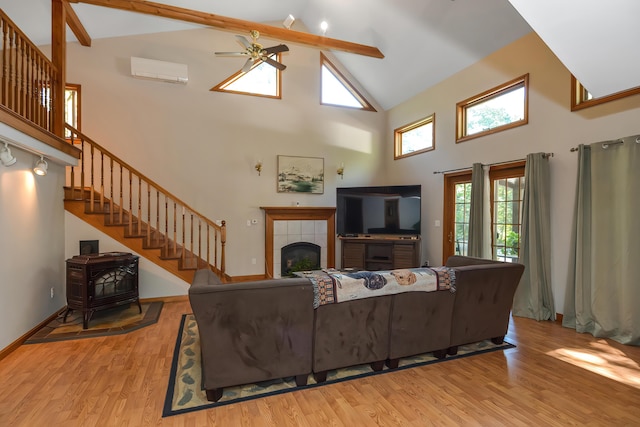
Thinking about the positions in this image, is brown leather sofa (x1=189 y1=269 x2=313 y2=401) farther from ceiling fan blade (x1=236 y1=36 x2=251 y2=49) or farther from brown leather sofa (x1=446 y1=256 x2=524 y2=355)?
ceiling fan blade (x1=236 y1=36 x2=251 y2=49)

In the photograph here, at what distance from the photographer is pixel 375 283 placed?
8.39 ft

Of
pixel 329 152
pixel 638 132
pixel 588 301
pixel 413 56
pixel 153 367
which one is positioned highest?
pixel 413 56

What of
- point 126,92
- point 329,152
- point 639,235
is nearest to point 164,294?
point 126,92

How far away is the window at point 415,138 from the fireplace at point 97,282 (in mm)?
5434

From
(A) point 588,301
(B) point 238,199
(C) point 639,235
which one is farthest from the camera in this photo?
(B) point 238,199

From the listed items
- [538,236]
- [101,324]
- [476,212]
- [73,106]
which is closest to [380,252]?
[476,212]

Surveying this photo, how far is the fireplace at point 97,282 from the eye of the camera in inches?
144

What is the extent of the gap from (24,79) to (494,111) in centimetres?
607

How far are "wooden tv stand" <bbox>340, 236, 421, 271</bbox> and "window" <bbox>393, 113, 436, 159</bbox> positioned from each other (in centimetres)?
189

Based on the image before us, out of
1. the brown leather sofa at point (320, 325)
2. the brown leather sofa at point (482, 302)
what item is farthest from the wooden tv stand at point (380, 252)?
the brown leather sofa at point (320, 325)

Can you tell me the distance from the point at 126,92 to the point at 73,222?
99.7 inches

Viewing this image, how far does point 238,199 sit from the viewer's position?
20.2 feet

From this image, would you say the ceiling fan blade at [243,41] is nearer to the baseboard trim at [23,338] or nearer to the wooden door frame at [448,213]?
the wooden door frame at [448,213]

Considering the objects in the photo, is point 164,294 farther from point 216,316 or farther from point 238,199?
point 216,316
